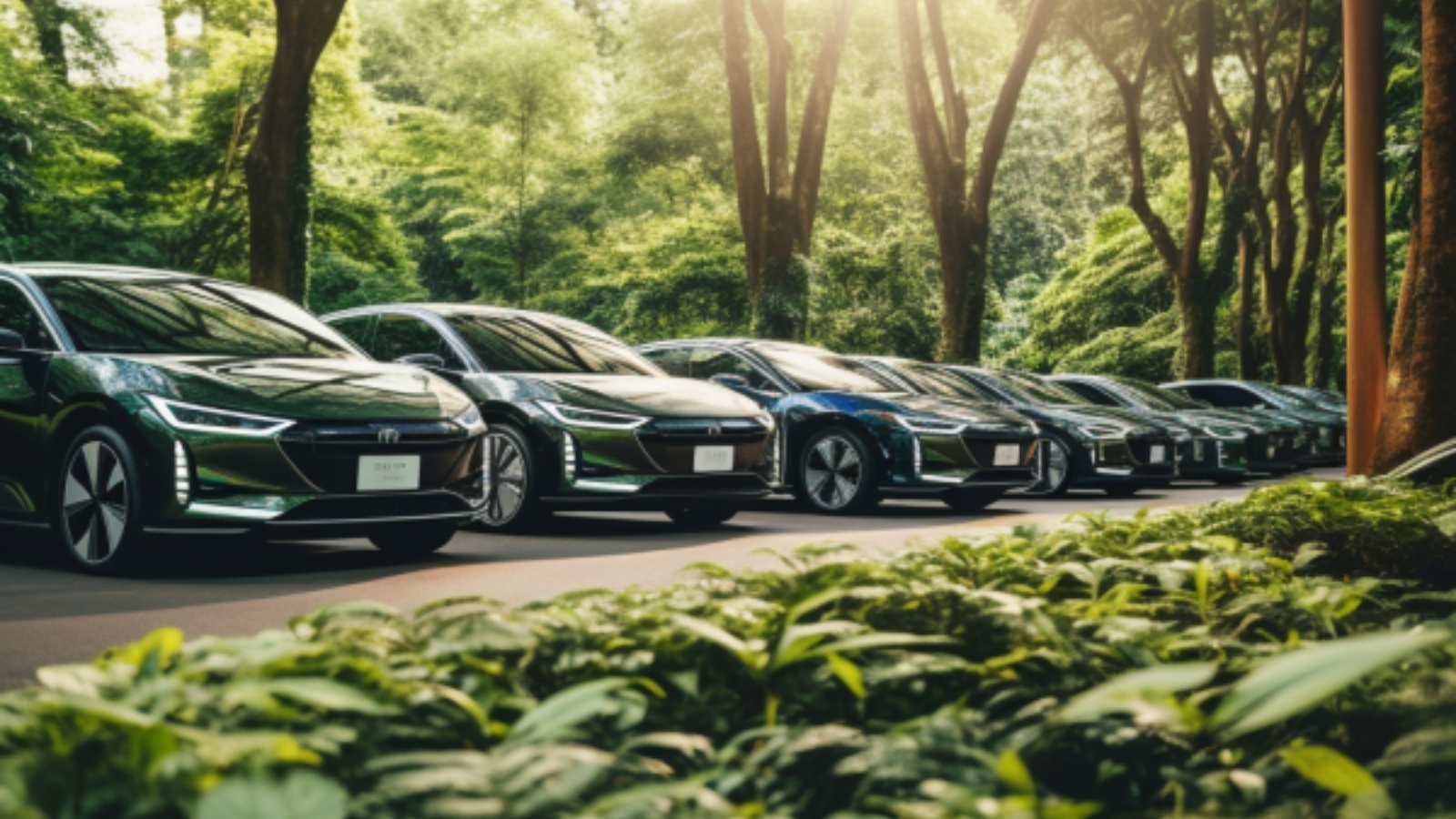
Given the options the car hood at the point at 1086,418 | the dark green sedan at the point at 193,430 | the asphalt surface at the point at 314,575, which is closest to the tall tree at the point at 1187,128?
the car hood at the point at 1086,418

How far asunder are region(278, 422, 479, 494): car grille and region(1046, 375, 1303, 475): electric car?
1197 centimetres

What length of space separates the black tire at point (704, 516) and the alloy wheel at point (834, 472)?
5.57 ft

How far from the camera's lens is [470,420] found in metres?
8.13

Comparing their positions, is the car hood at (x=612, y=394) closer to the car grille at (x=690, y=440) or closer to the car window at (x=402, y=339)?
the car grille at (x=690, y=440)

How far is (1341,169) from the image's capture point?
3388 cm

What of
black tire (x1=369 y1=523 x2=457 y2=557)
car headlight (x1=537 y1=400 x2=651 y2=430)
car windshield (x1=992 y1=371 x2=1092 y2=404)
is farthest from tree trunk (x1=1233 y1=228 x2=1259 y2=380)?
black tire (x1=369 y1=523 x2=457 y2=557)

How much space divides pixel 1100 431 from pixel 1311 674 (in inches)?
602

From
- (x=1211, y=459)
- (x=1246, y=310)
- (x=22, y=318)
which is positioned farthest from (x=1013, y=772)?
(x=1246, y=310)

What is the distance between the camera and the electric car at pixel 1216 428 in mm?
18828

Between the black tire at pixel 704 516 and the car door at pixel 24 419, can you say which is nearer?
the car door at pixel 24 419

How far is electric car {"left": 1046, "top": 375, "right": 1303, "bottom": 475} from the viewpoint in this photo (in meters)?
18.8

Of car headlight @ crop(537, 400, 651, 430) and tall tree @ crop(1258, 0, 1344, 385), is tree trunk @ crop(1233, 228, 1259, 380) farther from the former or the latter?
car headlight @ crop(537, 400, 651, 430)

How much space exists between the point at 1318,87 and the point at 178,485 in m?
28.3

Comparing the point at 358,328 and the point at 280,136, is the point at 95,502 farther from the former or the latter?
the point at 280,136
